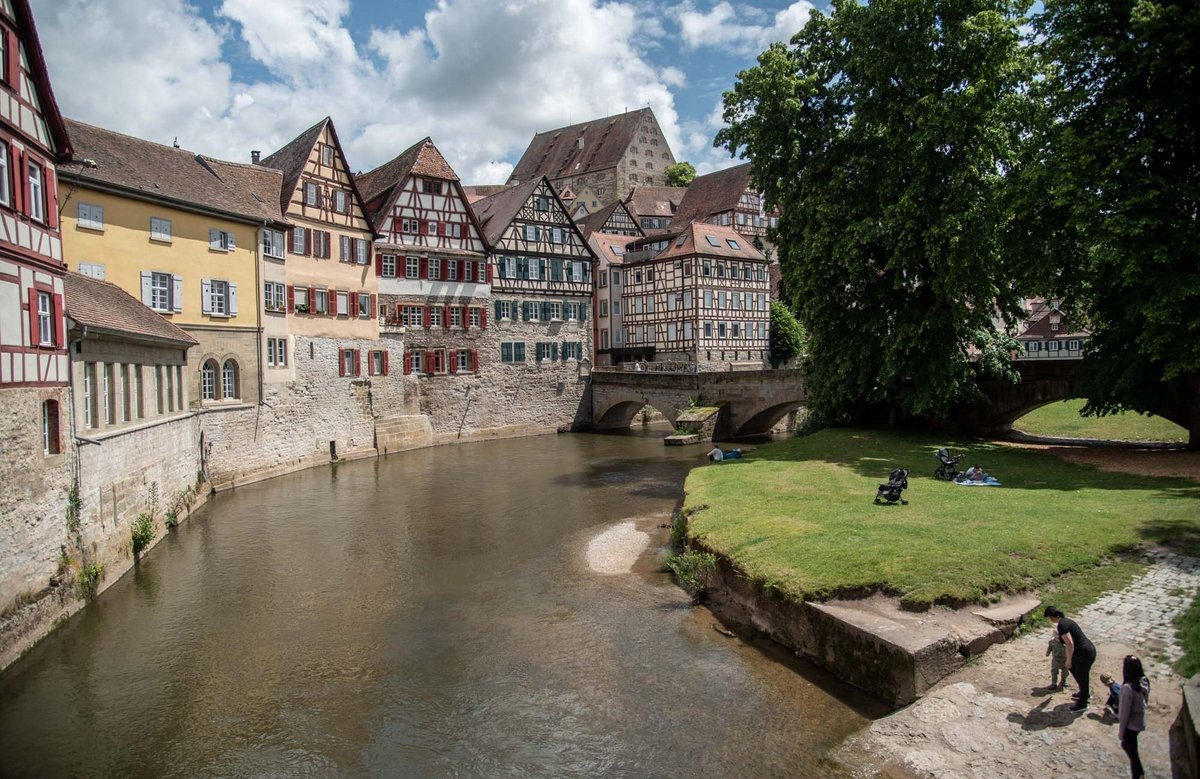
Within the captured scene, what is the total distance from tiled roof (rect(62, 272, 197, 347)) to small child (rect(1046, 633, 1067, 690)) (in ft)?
56.4

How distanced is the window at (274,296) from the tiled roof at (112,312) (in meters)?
5.53

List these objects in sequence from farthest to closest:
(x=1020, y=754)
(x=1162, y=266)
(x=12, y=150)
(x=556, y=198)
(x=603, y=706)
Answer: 1. (x=556, y=198)
2. (x=1162, y=266)
3. (x=12, y=150)
4. (x=603, y=706)
5. (x=1020, y=754)

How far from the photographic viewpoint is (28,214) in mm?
12945

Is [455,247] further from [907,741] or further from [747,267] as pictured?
[907,741]

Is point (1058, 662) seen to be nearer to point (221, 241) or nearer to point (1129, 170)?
point (1129, 170)

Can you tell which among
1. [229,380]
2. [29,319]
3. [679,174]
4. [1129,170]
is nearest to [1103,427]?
[1129,170]

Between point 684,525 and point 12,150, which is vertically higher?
point 12,150

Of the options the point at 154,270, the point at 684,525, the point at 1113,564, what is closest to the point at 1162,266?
the point at 1113,564

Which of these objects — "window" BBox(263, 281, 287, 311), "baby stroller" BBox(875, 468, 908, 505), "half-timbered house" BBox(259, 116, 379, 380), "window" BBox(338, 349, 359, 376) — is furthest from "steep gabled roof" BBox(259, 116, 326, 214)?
"baby stroller" BBox(875, 468, 908, 505)

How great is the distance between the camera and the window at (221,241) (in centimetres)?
2677

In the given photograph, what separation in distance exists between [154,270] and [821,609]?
76.7ft

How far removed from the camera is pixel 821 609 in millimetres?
11078

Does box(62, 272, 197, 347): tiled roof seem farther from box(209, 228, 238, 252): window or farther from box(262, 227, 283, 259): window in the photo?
box(262, 227, 283, 259): window

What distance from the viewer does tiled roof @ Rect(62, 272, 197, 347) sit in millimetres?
16234
